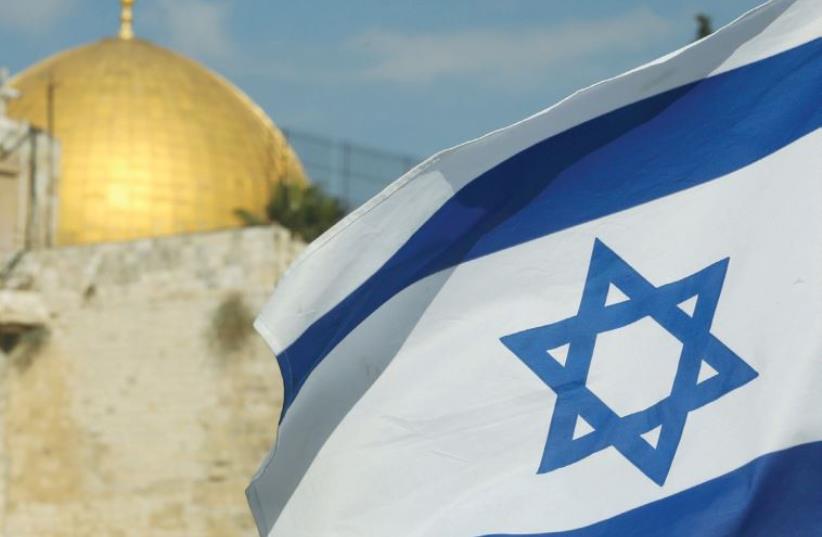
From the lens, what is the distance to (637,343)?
174 inches

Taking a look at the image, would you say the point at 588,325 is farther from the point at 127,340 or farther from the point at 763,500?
the point at 127,340

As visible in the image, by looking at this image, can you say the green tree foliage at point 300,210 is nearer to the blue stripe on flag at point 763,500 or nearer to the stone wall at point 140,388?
the stone wall at point 140,388

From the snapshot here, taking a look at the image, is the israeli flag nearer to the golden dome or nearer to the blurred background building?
the blurred background building

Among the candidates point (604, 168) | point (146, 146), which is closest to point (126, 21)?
point (146, 146)

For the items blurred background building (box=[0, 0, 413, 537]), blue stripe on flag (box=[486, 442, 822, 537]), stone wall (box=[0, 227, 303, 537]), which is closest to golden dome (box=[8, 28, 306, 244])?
blurred background building (box=[0, 0, 413, 537])

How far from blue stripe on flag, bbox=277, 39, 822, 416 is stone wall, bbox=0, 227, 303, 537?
13.5 m

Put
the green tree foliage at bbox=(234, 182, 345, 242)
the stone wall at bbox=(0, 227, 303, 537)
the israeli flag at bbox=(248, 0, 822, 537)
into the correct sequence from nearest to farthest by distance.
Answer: the israeli flag at bbox=(248, 0, 822, 537), the stone wall at bbox=(0, 227, 303, 537), the green tree foliage at bbox=(234, 182, 345, 242)

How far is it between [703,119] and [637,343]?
1.95 feet

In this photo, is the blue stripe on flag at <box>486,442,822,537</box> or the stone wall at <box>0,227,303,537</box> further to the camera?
the stone wall at <box>0,227,303,537</box>

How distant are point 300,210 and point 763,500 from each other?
19.3m

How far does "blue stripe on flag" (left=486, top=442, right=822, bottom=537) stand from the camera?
13.5ft

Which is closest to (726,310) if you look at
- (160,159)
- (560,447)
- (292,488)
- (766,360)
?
(766,360)

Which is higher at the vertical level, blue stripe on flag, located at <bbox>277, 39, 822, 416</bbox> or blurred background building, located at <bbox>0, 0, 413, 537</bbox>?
blue stripe on flag, located at <bbox>277, 39, 822, 416</bbox>

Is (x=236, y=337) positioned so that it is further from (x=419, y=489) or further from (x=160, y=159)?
(x=419, y=489)
